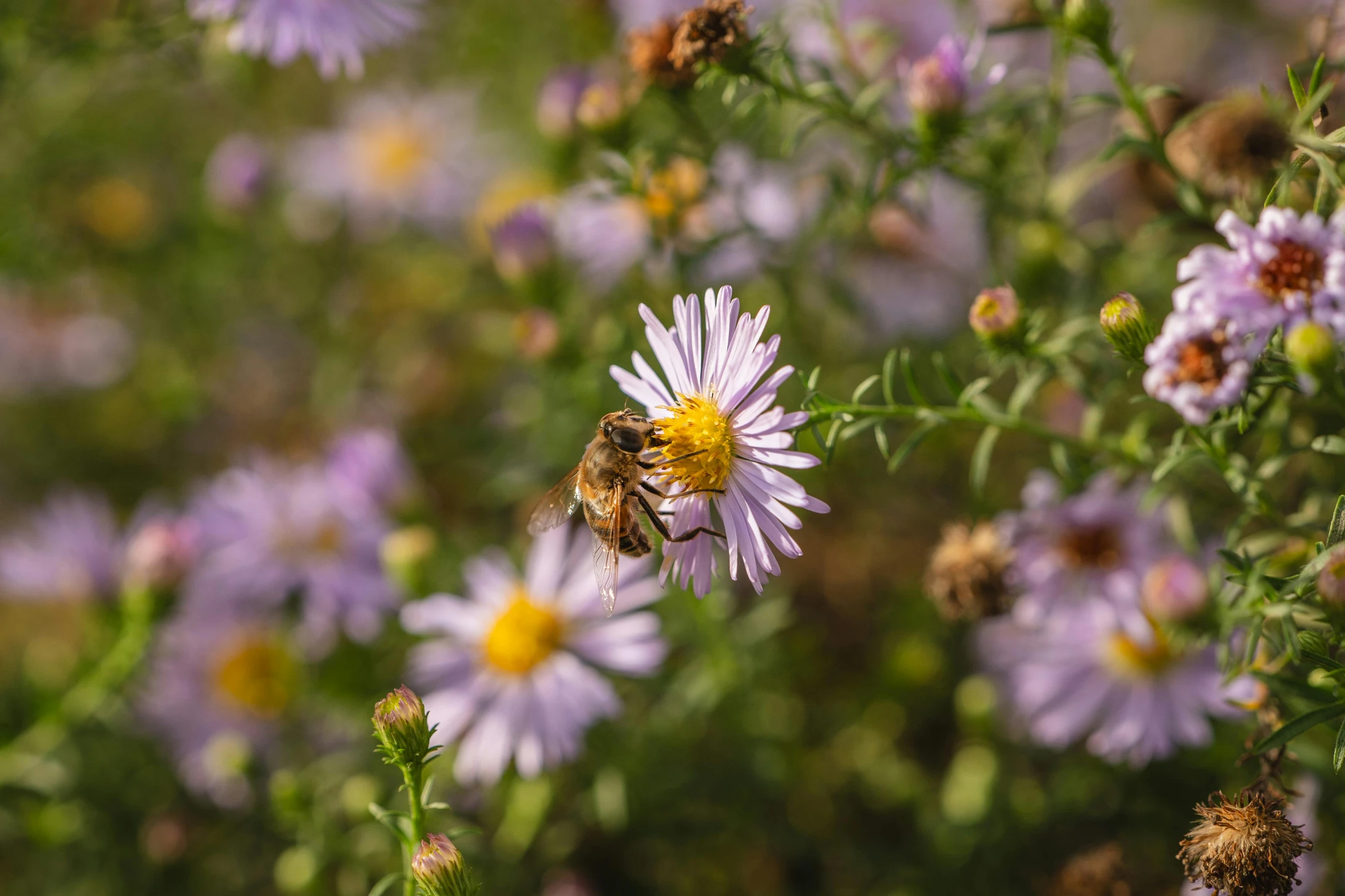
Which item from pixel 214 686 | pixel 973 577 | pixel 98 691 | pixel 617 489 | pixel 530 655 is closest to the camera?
pixel 617 489

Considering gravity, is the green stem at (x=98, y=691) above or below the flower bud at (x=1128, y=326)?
below

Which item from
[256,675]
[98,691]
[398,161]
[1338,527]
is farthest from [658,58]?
[398,161]

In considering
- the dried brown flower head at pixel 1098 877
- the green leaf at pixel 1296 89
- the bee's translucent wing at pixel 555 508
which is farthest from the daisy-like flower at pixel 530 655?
the green leaf at pixel 1296 89

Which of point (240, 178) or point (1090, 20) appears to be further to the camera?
point (240, 178)

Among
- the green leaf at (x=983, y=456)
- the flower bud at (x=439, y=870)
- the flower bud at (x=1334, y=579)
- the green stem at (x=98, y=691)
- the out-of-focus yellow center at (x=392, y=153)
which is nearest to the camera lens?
the flower bud at (x=1334, y=579)

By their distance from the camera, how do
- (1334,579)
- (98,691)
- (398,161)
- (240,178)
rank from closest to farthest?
(1334,579) → (98,691) → (240,178) → (398,161)

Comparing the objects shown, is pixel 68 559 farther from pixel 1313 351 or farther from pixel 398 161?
pixel 1313 351

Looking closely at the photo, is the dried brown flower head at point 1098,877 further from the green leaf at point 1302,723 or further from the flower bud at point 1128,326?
the flower bud at point 1128,326
